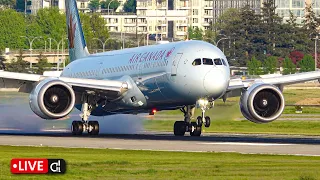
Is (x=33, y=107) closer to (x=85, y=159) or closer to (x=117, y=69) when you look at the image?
(x=117, y=69)

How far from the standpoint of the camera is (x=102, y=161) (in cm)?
4159

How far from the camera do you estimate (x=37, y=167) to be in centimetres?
3616

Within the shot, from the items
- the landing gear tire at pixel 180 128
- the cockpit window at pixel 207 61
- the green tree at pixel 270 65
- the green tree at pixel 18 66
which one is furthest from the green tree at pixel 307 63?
the cockpit window at pixel 207 61

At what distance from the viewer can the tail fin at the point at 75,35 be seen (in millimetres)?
75512

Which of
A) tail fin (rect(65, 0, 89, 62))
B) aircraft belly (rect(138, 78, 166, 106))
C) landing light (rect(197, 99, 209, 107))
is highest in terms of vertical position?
tail fin (rect(65, 0, 89, 62))

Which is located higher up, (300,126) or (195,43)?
(195,43)

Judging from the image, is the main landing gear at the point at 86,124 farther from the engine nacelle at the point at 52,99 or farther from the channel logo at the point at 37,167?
the channel logo at the point at 37,167

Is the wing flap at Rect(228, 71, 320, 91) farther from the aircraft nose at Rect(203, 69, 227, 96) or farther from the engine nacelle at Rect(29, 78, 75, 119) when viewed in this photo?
the engine nacelle at Rect(29, 78, 75, 119)

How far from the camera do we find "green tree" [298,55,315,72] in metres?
186

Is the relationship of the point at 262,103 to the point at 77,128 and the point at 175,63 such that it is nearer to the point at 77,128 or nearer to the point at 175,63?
the point at 175,63

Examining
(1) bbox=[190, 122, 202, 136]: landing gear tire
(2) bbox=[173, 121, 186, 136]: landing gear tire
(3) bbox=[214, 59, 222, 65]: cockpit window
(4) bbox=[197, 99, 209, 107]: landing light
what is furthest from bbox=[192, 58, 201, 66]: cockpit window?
(2) bbox=[173, 121, 186, 136]: landing gear tire

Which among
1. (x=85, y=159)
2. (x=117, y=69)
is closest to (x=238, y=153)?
(x=85, y=159)

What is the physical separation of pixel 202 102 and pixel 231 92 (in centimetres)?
473

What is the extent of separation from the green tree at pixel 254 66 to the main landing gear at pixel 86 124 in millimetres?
113977
